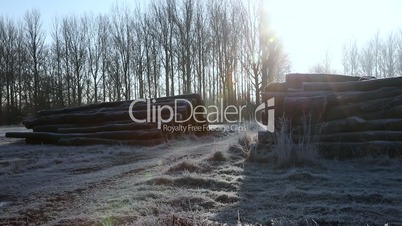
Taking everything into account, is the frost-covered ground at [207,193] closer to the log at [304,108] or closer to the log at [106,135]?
the log at [304,108]

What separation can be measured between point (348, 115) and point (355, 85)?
1000 millimetres

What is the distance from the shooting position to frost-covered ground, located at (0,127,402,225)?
11.5ft

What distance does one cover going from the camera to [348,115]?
7637 millimetres

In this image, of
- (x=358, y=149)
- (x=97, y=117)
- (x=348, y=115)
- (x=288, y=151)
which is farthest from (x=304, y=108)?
(x=97, y=117)

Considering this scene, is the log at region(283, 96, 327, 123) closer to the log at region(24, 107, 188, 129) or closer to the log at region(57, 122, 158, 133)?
the log at region(57, 122, 158, 133)

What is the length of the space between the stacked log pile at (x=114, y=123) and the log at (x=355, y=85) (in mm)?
5111

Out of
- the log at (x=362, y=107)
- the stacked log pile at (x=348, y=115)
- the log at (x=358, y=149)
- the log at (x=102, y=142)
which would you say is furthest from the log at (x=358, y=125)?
the log at (x=102, y=142)

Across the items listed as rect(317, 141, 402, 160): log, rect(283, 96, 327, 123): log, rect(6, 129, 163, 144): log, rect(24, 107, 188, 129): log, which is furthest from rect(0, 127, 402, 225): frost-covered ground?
rect(24, 107, 188, 129): log

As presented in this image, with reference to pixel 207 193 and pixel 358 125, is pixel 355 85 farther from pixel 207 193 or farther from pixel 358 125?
pixel 207 193

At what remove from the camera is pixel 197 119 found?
14266 mm

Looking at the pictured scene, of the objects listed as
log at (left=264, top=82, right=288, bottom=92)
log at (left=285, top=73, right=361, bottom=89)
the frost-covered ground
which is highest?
log at (left=285, top=73, right=361, bottom=89)

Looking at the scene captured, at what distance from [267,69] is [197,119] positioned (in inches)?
645

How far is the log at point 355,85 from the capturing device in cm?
789

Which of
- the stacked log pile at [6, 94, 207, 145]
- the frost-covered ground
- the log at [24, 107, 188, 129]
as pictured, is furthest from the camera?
the log at [24, 107, 188, 129]
